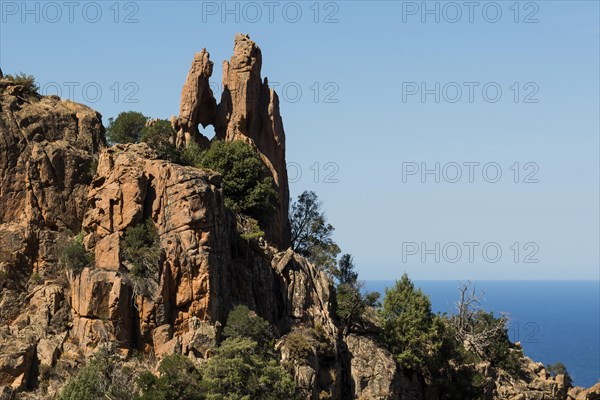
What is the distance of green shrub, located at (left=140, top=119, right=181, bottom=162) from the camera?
259 ft

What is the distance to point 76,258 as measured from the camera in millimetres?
70062

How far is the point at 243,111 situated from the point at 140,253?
88.2 feet

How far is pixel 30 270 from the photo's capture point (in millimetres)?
72688

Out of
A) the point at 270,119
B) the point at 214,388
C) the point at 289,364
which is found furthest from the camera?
the point at 270,119

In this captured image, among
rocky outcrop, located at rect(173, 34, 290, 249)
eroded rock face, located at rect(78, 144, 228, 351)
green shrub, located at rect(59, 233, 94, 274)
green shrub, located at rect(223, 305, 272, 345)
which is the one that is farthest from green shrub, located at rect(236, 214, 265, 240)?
green shrub, located at rect(59, 233, 94, 274)

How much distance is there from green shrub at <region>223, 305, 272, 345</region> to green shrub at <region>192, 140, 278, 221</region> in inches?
593

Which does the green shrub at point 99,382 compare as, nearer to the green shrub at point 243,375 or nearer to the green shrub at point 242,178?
the green shrub at point 243,375

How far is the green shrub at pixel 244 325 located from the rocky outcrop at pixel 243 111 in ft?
65.3

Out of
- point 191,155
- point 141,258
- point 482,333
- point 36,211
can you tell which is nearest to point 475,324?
point 482,333

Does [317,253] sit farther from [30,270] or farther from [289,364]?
[30,270]

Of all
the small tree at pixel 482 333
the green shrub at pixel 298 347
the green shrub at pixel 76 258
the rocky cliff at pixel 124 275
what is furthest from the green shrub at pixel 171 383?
the small tree at pixel 482 333

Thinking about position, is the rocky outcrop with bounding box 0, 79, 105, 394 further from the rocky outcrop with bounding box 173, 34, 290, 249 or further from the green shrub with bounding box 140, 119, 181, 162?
the rocky outcrop with bounding box 173, 34, 290, 249

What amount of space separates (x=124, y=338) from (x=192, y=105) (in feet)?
100.0

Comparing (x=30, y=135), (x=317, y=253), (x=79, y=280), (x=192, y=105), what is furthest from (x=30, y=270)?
(x=317, y=253)
